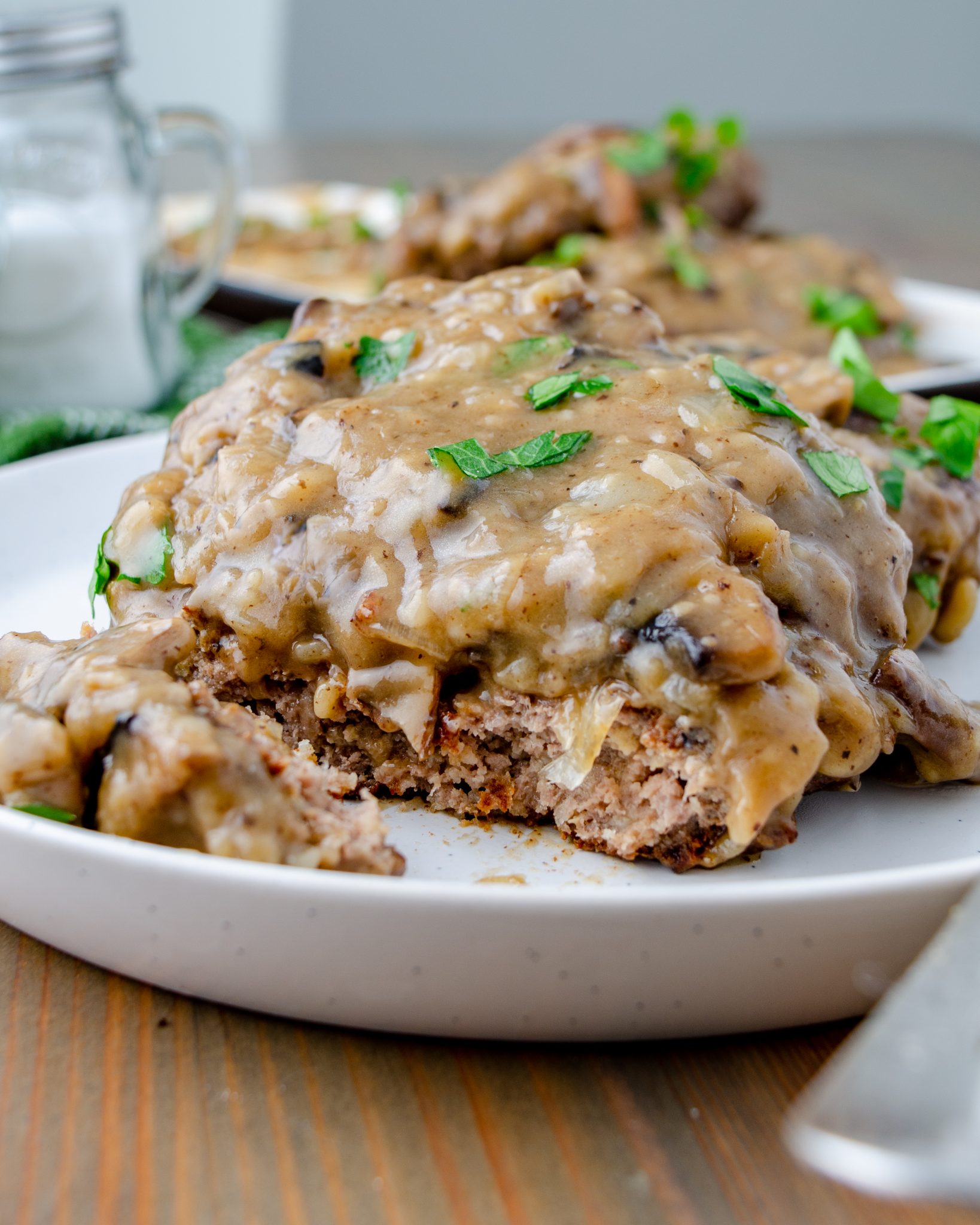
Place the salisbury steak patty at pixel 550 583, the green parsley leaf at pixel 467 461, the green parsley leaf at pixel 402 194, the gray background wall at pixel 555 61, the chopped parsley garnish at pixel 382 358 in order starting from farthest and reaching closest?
the gray background wall at pixel 555 61 → the green parsley leaf at pixel 402 194 → the chopped parsley garnish at pixel 382 358 → the green parsley leaf at pixel 467 461 → the salisbury steak patty at pixel 550 583

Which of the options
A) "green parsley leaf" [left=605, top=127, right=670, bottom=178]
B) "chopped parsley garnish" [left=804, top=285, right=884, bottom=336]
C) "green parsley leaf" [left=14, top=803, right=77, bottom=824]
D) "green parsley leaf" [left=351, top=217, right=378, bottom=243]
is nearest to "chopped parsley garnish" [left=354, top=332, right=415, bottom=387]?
"green parsley leaf" [left=14, top=803, right=77, bottom=824]

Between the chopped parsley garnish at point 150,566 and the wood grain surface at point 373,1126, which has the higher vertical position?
the chopped parsley garnish at point 150,566

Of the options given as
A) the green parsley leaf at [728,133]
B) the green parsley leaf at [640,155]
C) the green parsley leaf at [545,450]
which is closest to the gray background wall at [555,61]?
the green parsley leaf at [728,133]

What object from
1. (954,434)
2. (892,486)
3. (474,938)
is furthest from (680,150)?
(474,938)

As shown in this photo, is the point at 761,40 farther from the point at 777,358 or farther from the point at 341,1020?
the point at 341,1020

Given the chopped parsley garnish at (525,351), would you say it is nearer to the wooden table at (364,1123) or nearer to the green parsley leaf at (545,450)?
the green parsley leaf at (545,450)

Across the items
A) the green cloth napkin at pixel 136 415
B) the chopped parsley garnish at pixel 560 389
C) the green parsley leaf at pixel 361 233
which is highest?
the chopped parsley garnish at pixel 560 389

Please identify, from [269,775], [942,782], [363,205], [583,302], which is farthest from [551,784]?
[363,205]

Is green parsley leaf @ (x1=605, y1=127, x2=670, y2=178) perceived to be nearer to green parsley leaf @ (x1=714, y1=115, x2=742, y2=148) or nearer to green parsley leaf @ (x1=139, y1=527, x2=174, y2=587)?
green parsley leaf @ (x1=714, y1=115, x2=742, y2=148)
